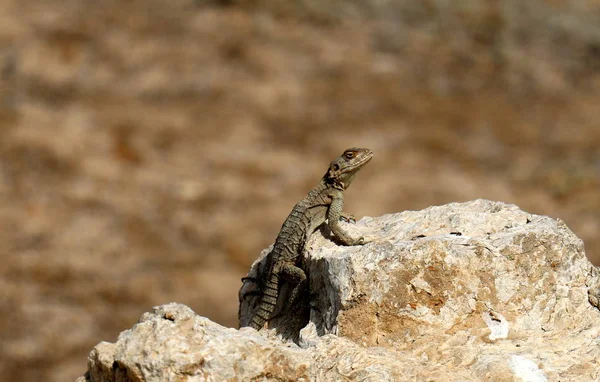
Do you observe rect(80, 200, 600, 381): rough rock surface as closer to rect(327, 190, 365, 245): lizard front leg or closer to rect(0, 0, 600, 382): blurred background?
rect(327, 190, 365, 245): lizard front leg

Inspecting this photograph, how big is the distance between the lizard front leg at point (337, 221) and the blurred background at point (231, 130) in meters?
8.96

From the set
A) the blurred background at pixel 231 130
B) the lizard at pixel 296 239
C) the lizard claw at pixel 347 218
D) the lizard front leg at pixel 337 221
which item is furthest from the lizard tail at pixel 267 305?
the blurred background at pixel 231 130

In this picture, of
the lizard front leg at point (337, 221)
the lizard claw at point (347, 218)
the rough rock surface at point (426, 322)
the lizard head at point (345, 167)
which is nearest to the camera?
the rough rock surface at point (426, 322)

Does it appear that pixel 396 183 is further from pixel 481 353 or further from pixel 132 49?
pixel 481 353

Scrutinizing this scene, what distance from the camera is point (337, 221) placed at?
674 cm

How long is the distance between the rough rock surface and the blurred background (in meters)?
10.7

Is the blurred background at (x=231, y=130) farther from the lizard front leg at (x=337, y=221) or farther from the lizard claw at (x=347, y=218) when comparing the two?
the lizard claw at (x=347, y=218)

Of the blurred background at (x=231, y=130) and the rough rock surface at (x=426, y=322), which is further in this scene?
the blurred background at (x=231, y=130)

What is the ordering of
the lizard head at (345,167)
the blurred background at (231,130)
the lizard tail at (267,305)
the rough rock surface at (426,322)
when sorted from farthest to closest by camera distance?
1. the blurred background at (231,130)
2. the lizard head at (345,167)
3. the lizard tail at (267,305)
4. the rough rock surface at (426,322)

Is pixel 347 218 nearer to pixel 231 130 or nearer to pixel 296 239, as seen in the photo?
pixel 296 239

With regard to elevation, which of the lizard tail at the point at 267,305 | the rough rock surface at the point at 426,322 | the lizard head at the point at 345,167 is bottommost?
the rough rock surface at the point at 426,322

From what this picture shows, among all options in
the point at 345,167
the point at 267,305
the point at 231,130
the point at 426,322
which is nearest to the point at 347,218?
the point at 345,167

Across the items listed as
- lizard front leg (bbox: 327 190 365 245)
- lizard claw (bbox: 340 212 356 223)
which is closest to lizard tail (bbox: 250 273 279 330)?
lizard front leg (bbox: 327 190 365 245)

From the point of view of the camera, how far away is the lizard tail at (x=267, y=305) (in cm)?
641
